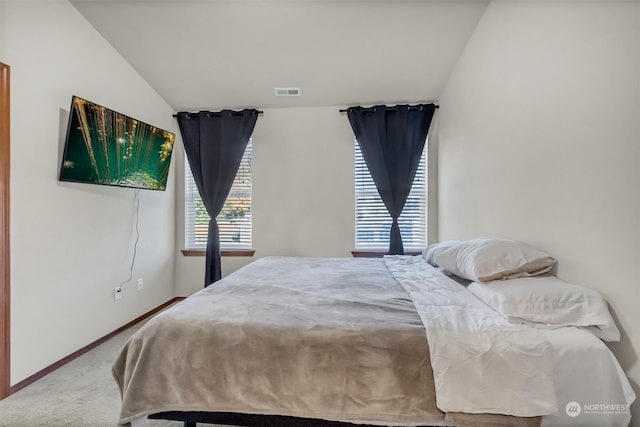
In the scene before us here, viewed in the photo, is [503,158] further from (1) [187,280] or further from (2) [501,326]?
(1) [187,280]

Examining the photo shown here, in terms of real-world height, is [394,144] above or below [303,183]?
above

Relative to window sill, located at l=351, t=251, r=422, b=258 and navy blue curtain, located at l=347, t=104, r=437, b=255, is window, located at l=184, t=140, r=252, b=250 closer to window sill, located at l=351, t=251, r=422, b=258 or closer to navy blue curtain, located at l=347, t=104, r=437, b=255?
window sill, located at l=351, t=251, r=422, b=258

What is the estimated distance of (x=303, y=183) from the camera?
362cm

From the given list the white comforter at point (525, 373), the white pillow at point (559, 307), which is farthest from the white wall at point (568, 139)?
the white comforter at point (525, 373)

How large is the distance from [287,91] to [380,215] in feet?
6.13

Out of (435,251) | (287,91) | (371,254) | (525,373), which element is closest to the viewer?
(525,373)

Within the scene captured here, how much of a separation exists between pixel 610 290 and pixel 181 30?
342 centimetres

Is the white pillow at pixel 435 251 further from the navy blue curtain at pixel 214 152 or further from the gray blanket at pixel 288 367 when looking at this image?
the navy blue curtain at pixel 214 152

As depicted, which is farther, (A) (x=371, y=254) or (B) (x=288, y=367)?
(A) (x=371, y=254)

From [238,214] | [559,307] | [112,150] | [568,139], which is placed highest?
[112,150]

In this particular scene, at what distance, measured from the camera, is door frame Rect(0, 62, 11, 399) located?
5.94ft

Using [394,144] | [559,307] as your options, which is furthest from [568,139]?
[394,144]

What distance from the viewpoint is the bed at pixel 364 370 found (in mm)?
999

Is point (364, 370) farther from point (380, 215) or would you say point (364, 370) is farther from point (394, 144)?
point (394, 144)
